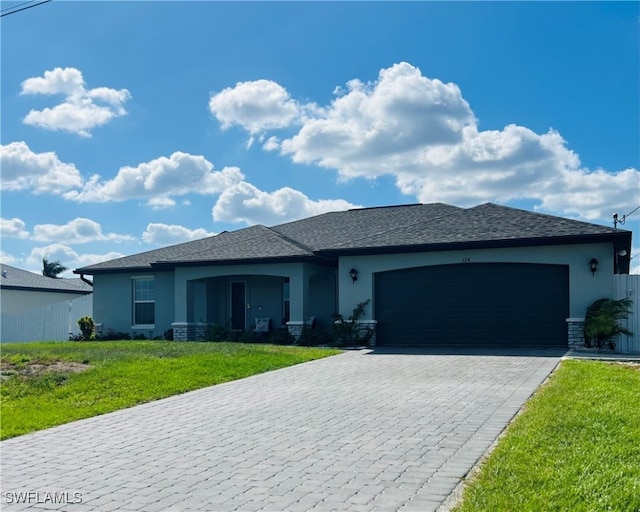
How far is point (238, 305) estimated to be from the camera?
77.3 ft

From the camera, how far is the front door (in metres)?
23.4

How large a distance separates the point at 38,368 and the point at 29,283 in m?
21.2

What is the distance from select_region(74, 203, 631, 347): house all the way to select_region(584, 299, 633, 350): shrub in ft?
1.23

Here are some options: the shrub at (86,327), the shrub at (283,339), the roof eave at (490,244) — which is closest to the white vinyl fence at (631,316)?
the roof eave at (490,244)

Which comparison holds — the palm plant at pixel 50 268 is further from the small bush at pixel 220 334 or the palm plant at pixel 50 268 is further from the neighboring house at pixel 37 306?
the small bush at pixel 220 334

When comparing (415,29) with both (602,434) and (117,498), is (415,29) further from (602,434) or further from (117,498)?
(117,498)

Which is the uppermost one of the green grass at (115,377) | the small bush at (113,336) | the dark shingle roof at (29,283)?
Answer: the dark shingle roof at (29,283)

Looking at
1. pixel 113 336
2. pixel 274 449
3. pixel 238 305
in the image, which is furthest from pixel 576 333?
pixel 113 336

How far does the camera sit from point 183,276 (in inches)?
885

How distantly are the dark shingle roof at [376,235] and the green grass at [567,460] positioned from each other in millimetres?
8657

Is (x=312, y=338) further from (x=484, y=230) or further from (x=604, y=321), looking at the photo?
(x=604, y=321)

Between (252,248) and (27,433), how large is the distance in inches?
584

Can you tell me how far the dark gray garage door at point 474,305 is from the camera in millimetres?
17234

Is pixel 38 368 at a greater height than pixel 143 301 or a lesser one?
lesser
